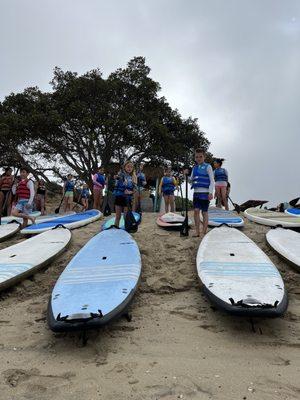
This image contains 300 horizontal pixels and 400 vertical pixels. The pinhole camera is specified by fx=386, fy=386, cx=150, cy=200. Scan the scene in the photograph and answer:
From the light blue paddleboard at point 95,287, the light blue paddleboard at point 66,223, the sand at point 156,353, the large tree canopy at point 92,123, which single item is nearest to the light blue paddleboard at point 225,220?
the light blue paddleboard at point 95,287

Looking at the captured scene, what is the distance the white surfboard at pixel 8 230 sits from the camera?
7.72m

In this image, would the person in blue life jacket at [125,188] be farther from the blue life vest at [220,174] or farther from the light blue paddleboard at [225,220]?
the blue life vest at [220,174]

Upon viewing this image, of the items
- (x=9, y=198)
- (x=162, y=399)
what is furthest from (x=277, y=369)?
(x=9, y=198)

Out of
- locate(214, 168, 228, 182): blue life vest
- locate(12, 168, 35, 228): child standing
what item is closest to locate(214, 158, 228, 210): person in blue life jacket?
locate(214, 168, 228, 182): blue life vest

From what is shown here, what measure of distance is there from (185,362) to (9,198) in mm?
9504

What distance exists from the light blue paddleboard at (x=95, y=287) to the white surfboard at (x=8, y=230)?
2.52 m

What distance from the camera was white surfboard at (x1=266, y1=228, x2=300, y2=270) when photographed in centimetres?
538

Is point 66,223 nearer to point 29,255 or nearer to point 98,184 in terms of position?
point 29,255

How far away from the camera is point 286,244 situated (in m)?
6.06

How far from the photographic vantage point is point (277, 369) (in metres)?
2.80

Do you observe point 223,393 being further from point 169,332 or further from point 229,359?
point 169,332

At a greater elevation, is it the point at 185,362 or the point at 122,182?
the point at 122,182

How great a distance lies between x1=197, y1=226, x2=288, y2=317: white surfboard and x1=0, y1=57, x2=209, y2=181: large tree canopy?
12070 millimetres

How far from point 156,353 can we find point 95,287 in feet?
3.89
